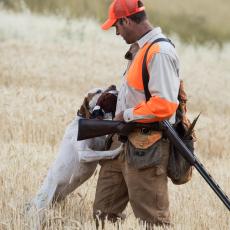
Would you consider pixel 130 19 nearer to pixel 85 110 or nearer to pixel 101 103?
pixel 101 103

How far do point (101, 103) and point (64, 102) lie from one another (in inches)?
222

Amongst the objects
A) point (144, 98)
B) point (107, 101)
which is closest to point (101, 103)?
point (107, 101)

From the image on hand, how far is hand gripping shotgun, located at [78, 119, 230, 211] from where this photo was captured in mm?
5504

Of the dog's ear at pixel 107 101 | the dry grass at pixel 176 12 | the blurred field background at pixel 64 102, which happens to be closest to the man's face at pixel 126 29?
the dog's ear at pixel 107 101

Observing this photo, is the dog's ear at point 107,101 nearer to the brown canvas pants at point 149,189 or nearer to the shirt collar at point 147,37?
the brown canvas pants at point 149,189

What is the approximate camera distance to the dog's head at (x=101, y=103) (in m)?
5.85

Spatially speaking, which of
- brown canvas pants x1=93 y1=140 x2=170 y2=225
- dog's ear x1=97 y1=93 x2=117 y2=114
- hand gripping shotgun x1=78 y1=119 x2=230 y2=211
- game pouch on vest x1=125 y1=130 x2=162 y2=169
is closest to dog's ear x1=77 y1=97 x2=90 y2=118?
dog's ear x1=97 y1=93 x2=117 y2=114

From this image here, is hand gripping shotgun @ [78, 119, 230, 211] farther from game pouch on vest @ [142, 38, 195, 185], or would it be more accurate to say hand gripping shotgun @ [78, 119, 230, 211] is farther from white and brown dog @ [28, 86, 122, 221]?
white and brown dog @ [28, 86, 122, 221]

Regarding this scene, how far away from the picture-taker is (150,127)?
219 inches

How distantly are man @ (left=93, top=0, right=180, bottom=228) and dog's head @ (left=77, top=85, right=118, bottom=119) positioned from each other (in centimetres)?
14

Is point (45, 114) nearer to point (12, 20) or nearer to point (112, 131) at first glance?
point (112, 131)

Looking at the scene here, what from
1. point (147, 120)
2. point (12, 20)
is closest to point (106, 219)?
point (147, 120)

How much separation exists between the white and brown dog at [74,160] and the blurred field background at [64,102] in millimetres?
176

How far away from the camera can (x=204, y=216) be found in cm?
645
